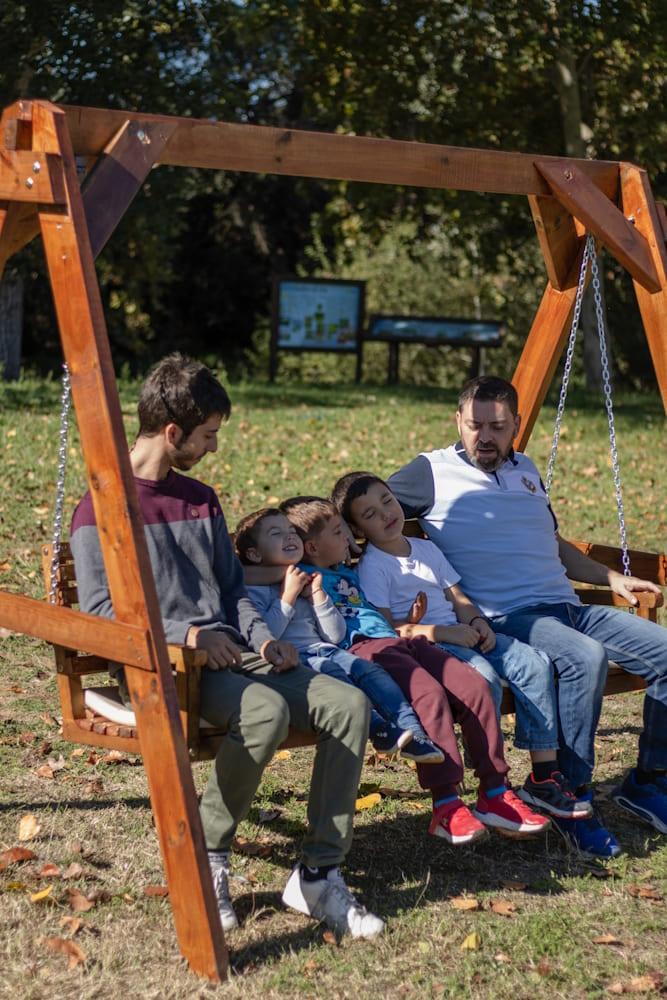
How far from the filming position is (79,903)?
3.81m

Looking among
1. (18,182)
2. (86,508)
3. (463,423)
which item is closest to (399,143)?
(463,423)

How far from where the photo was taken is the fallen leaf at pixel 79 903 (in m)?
3.79

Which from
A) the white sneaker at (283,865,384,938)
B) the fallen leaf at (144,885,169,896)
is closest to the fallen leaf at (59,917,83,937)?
the fallen leaf at (144,885,169,896)

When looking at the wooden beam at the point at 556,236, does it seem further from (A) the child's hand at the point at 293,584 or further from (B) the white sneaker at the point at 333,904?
(B) the white sneaker at the point at 333,904

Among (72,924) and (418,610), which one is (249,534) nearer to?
(418,610)

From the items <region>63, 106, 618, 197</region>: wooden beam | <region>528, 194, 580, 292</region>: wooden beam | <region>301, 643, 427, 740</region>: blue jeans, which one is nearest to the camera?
<region>63, 106, 618, 197</region>: wooden beam

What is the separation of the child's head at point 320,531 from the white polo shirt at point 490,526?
22.9 inches

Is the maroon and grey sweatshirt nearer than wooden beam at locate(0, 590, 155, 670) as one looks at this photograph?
No

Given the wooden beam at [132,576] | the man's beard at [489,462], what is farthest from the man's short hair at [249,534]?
the man's beard at [489,462]

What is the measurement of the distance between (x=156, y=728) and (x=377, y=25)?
53.2 feet

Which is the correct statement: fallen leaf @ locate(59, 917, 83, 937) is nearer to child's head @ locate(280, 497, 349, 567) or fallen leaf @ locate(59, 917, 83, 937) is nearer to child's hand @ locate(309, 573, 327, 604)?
child's hand @ locate(309, 573, 327, 604)

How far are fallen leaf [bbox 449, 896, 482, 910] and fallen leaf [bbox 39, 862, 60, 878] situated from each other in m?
1.21

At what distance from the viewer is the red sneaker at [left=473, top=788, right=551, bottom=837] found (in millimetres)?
4035

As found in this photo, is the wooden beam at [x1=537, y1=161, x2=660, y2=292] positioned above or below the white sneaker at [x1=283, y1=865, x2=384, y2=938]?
above
